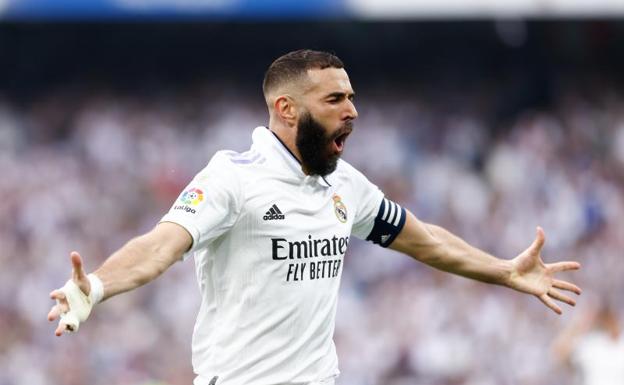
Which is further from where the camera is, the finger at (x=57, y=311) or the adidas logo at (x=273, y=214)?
the adidas logo at (x=273, y=214)

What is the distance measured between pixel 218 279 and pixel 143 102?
14241mm

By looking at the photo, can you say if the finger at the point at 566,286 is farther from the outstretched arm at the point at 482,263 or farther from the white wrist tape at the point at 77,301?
the white wrist tape at the point at 77,301

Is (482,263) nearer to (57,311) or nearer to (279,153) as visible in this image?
(279,153)

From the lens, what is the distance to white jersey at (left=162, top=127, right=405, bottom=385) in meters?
5.65

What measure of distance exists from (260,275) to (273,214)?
273 mm

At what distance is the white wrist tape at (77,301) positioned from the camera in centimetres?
481

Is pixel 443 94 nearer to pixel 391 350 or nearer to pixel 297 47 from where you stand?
pixel 297 47

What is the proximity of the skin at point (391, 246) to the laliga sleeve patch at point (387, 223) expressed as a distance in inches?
1.7

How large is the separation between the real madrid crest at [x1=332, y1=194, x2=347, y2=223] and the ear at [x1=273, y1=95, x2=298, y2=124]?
0.42m

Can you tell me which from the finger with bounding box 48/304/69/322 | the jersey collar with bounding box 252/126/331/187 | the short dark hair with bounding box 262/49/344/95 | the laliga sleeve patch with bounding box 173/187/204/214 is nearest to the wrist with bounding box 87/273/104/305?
the finger with bounding box 48/304/69/322

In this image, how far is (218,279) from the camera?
571cm

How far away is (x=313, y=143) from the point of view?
19.5ft

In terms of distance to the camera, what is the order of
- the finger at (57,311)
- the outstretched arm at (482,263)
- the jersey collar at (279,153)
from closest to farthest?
the finger at (57,311) → the jersey collar at (279,153) → the outstretched arm at (482,263)

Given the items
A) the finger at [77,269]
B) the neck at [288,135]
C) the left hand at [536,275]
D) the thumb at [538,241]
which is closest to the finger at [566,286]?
the left hand at [536,275]
